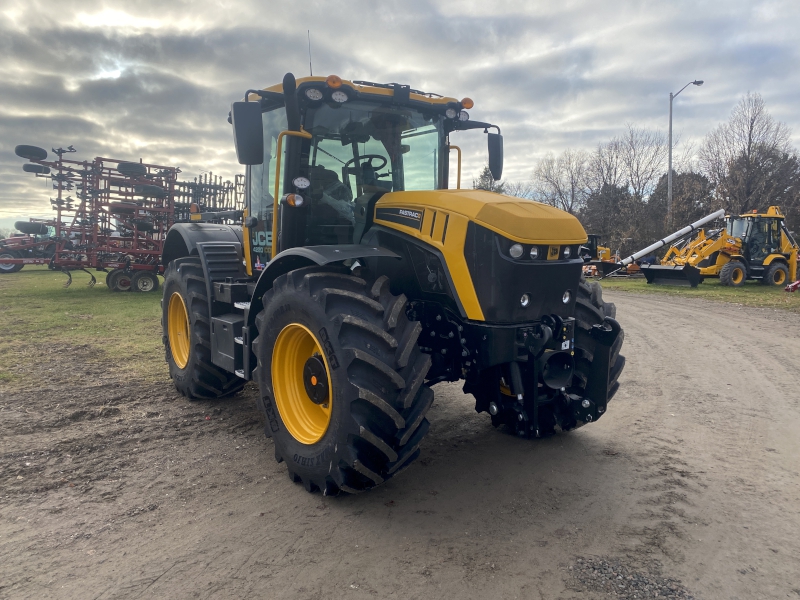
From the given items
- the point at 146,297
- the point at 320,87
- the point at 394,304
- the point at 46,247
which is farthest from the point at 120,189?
the point at 394,304

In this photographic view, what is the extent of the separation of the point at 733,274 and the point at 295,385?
2016 centimetres

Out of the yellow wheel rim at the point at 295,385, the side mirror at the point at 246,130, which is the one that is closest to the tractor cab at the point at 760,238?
the yellow wheel rim at the point at 295,385

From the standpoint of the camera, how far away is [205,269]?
5.63 metres

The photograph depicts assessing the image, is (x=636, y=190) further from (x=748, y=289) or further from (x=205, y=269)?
(x=205, y=269)

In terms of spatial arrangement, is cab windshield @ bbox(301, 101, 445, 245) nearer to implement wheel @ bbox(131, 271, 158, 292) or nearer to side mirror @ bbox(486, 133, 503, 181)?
side mirror @ bbox(486, 133, 503, 181)

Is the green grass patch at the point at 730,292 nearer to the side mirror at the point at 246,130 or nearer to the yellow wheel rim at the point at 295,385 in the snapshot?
the yellow wheel rim at the point at 295,385

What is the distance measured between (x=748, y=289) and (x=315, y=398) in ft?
63.8

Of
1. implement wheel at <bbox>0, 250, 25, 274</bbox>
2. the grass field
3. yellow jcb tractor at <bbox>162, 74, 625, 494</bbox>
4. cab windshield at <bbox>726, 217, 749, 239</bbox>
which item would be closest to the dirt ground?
yellow jcb tractor at <bbox>162, 74, 625, 494</bbox>

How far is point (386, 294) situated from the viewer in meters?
3.65

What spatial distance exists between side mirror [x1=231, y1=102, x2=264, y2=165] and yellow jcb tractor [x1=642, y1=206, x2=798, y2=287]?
18.9 m

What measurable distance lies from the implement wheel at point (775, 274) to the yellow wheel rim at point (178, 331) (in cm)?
2058

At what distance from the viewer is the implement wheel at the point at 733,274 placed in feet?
64.7

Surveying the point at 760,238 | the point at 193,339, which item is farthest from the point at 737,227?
the point at 193,339

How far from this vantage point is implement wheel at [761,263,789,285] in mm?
19969
